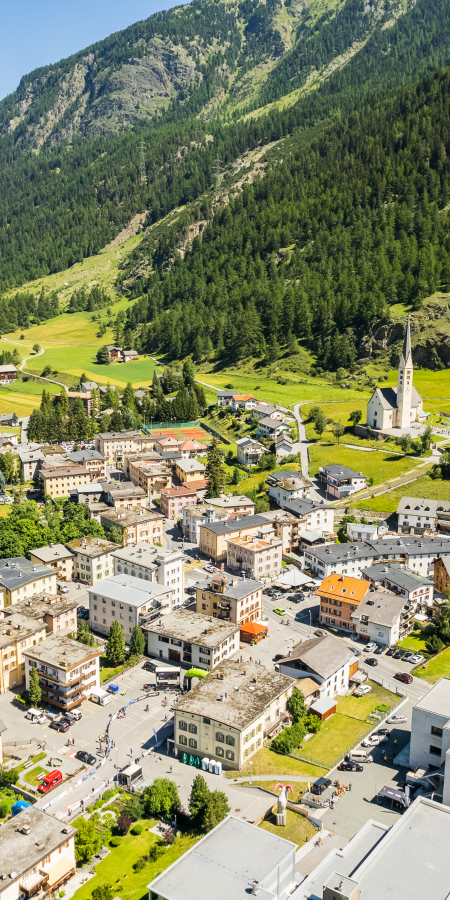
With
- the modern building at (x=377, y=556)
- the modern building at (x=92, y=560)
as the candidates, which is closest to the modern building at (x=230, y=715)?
the modern building at (x=377, y=556)

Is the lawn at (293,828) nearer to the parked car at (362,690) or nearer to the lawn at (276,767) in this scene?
the lawn at (276,767)

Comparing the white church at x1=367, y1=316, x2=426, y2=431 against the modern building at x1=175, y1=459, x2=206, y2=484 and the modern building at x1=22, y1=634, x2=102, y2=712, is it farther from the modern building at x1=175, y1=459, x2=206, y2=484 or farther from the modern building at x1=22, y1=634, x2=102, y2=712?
the modern building at x1=22, y1=634, x2=102, y2=712

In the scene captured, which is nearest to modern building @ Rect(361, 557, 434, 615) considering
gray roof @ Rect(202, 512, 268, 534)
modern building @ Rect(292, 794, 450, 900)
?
gray roof @ Rect(202, 512, 268, 534)

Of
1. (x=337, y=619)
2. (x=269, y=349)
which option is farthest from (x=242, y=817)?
(x=269, y=349)

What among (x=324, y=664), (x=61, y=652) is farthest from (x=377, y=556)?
(x=61, y=652)

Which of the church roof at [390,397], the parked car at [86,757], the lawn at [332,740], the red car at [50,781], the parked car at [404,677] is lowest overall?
the parked car at [404,677]

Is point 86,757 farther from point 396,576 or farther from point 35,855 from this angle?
point 396,576
